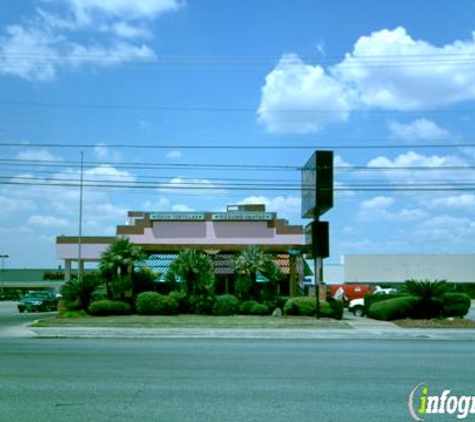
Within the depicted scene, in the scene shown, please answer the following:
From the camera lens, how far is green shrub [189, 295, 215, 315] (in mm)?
36938

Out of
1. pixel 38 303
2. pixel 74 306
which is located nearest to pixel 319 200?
pixel 74 306

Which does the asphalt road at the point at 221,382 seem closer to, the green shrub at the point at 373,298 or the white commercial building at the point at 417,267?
the green shrub at the point at 373,298

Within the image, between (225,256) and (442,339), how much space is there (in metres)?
25.3

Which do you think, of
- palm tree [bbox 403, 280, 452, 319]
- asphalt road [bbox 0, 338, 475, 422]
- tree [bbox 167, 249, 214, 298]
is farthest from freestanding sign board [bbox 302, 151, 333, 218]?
asphalt road [bbox 0, 338, 475, 422]

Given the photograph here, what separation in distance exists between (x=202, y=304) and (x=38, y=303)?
1615 centimetres

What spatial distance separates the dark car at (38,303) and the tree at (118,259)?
11.7 m

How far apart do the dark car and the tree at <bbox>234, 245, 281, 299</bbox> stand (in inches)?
661

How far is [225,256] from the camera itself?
48.2m

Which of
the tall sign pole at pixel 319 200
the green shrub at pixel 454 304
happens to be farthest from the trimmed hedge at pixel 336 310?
the green shrub at pixel 454 304

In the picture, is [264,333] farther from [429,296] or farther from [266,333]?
[429,296]

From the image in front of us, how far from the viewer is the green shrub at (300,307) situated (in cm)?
3497

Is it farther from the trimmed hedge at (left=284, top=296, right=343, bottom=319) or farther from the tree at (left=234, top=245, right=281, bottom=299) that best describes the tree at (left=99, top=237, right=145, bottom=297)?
the trimmed hedge at (left=284, top=296, right=343, bottom=319)

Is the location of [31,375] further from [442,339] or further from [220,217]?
[220,217]

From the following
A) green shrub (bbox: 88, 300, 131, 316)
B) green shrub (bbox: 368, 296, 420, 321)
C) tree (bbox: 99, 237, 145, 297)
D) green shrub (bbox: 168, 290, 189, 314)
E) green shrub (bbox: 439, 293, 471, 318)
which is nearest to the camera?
green shrub (bbox: 439, 293, 471, 318)
